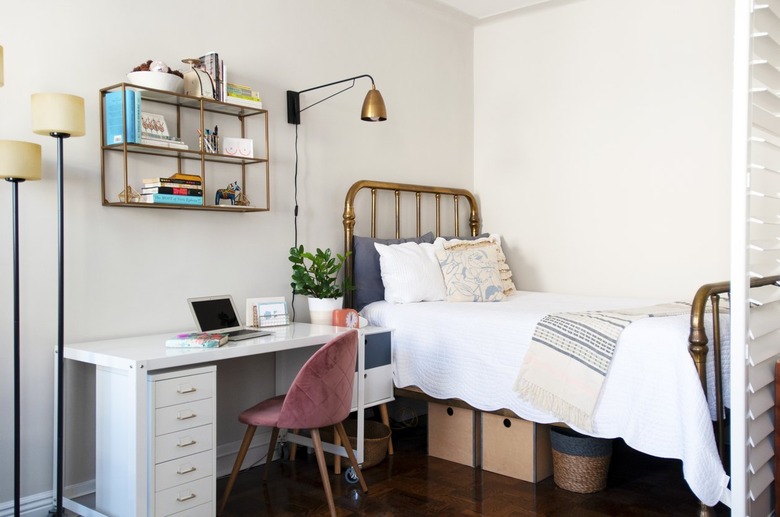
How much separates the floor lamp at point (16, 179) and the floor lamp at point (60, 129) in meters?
0.08

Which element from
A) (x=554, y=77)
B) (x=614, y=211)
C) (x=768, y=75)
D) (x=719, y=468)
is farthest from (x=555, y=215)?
(x=768, y=75)

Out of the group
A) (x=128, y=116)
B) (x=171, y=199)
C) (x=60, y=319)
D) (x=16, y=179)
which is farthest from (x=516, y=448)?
(x=16, y=179)

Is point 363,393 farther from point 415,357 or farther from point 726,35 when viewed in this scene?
point 726,35

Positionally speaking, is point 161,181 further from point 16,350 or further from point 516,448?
point 516,448

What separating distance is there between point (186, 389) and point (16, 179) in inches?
37.7

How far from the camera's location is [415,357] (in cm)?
339

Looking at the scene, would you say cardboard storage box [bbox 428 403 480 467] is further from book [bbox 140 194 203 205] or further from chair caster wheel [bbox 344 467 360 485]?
book [bbox 140 194 203 205]

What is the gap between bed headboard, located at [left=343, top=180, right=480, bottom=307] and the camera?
3.81 meters

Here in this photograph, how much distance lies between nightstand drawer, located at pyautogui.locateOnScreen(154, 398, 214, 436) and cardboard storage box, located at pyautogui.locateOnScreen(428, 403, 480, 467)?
1313mm

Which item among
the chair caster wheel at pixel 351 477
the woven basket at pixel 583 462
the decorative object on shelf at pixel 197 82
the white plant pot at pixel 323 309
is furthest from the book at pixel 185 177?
the woven basket at pixel 583 462

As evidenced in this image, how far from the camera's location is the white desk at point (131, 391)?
2.23m

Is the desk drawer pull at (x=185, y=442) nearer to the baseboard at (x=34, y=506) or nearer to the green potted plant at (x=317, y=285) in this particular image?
the baseboard at (x=34, y=506)

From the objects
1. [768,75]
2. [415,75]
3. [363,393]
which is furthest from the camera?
[415,75]

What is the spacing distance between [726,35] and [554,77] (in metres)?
1.05
